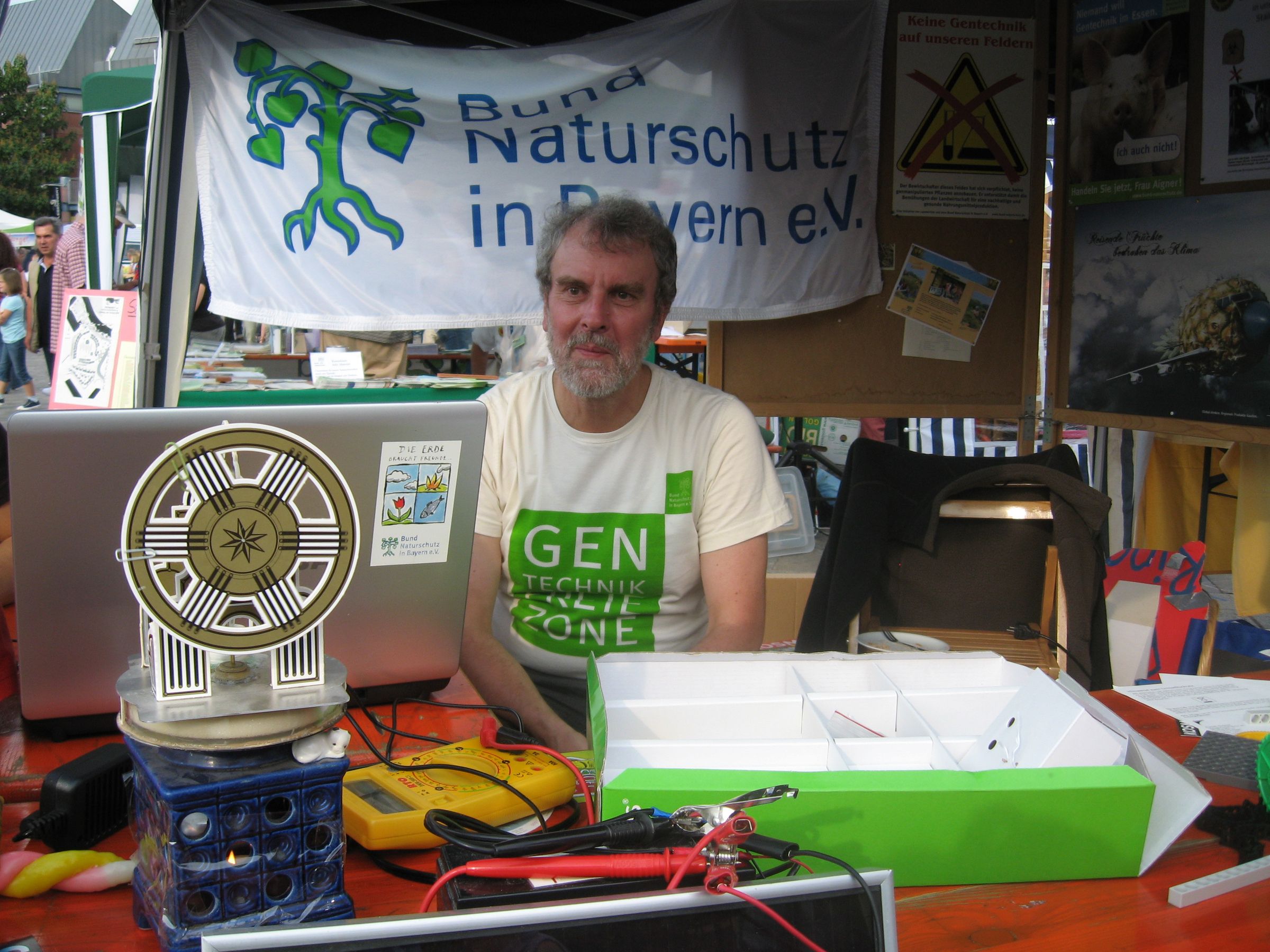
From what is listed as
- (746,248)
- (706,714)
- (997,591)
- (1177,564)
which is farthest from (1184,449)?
(706,714)

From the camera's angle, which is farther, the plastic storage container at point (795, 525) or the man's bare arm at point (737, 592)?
the plastic storage container at point (795, 525)

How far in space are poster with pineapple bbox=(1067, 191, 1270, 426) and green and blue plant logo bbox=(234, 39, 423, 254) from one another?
2084 mm

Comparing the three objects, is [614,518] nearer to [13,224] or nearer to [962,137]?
[962,137]

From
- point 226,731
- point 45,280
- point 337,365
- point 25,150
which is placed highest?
point 25,150

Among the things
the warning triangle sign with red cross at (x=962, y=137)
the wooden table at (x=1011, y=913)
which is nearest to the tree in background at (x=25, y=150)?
the warning triangle sign with red cross at (x=962, y=137)

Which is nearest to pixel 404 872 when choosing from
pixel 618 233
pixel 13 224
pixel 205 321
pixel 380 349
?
pixel 618 233

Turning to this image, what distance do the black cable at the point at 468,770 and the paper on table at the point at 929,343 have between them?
7.90ft

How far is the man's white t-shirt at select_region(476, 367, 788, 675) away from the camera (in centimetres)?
189

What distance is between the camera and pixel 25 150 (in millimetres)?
24938

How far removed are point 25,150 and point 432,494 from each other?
29.3 meters

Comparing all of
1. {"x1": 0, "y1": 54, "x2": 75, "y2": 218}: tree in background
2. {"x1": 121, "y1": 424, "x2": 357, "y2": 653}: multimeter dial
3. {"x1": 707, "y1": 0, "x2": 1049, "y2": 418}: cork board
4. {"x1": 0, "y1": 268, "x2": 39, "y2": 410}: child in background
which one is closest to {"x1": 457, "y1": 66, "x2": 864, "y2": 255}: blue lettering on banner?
{"x1": 707, "y1": 0, "x2": 1049, "y2": 418}: cork board

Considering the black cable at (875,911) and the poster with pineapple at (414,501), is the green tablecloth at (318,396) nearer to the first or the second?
the poster with pineapple at (414,501)

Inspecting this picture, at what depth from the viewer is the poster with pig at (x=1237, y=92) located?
2471mm

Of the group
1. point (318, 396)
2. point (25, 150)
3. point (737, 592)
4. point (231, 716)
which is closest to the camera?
point (231, 716)
